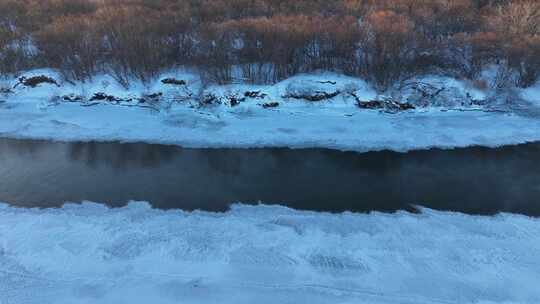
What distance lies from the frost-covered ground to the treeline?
4.08 ft

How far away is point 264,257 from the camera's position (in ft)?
43.7

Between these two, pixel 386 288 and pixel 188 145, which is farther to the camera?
pixel 188 145

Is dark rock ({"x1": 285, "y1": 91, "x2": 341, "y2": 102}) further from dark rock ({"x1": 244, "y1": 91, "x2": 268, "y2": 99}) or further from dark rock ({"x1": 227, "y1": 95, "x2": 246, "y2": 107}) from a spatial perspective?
dark rock ({"x1": 227, "y1": 95, "x2": 246, "y2": 107})

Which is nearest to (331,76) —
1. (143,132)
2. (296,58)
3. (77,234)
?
(296,58)

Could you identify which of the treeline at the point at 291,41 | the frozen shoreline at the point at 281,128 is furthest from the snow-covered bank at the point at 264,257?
the treeline at the point at 291,41

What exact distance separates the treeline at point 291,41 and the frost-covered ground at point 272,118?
4.08 feet

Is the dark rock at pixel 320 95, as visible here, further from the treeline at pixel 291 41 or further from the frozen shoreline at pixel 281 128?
the treeline at pixel 291 41

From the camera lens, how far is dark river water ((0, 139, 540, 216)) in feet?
52.9

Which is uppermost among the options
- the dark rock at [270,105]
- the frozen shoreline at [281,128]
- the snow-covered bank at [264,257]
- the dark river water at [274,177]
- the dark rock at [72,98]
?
the dark rock at [72,98]

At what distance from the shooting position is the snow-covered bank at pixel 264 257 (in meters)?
12.1

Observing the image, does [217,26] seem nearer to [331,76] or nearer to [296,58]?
[296,58]

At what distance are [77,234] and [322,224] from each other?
8888 millimetres

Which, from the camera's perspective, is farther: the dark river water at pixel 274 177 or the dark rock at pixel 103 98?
the dark rock at pixel 103 98

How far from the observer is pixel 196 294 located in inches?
478
